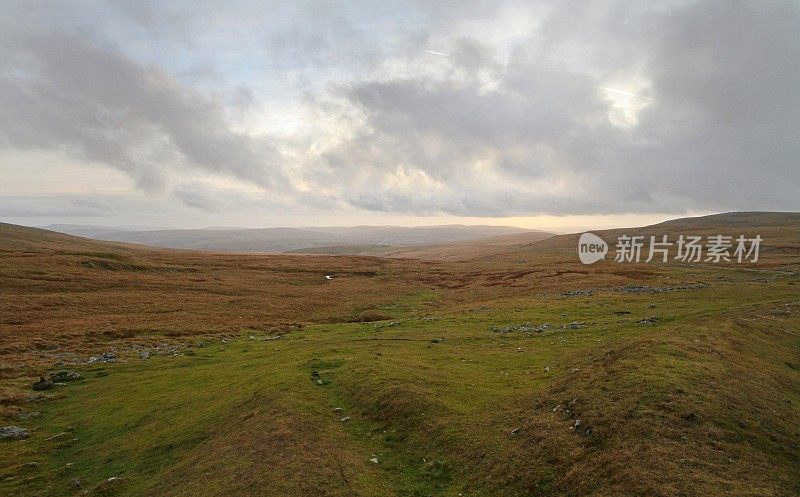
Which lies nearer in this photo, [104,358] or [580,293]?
[104,358]

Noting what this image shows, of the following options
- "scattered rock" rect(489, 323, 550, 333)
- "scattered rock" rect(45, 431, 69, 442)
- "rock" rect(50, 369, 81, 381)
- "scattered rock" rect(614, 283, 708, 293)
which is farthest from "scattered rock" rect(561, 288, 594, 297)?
"rock" rect(50, 369, 81, 381)

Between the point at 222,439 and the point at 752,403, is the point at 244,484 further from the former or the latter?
the point at 752,403

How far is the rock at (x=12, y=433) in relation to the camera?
19.5 metres

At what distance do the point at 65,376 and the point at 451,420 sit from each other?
28452 millimetres

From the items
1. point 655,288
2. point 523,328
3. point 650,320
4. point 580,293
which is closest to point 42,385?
point 523,328

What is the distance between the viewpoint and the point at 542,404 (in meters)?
16.5

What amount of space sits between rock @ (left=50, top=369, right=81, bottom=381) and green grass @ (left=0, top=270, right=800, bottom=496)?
27.8 inches

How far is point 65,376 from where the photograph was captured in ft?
93.8

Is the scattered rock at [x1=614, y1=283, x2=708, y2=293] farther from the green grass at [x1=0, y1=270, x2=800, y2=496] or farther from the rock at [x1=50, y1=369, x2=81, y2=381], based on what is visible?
the rock at [x1=50, y1=369, x2=81, y2=381]

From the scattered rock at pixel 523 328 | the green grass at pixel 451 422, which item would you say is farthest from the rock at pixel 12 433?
the scattered rock at pixel 523 328

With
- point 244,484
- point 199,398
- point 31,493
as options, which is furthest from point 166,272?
point 244,484

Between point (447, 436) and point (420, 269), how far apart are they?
8933cm

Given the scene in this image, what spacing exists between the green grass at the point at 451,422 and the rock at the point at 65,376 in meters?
0.71

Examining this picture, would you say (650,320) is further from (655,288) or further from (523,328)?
(655,288)
